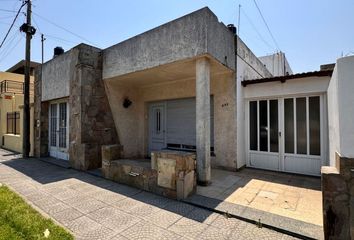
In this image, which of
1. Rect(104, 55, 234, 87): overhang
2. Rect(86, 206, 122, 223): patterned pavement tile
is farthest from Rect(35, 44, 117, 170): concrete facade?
Rect(86, 206, 122, 223): patterned pavement tile

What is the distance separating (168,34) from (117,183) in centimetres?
506

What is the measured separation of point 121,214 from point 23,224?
1.73m

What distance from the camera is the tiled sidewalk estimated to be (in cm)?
351

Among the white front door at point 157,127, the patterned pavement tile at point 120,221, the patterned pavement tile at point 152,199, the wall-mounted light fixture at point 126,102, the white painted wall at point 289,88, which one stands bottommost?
the patterned pavement tile at point 152,199

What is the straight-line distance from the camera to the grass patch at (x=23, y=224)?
335 cm

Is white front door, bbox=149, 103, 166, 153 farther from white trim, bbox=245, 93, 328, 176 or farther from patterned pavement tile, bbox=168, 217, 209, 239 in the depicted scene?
patterned pavement tile, bbox=168, 217, 209, 239

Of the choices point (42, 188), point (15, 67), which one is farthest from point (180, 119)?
point (15, 67)

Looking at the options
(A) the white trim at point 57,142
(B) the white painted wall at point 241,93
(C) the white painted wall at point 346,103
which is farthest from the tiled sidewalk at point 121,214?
(B) the white painted wall at point 241,93

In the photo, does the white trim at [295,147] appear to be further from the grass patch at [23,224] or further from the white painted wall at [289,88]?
the grass patch at [23,224]

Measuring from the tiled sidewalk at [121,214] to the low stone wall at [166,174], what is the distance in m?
0.23

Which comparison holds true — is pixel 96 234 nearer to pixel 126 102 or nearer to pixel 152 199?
pixel 152 199

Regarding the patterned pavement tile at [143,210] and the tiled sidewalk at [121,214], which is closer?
the tiled sidewalk at [121,214]

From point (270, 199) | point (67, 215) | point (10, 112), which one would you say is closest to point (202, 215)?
point (270, 199)

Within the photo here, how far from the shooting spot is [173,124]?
31.4 feet
